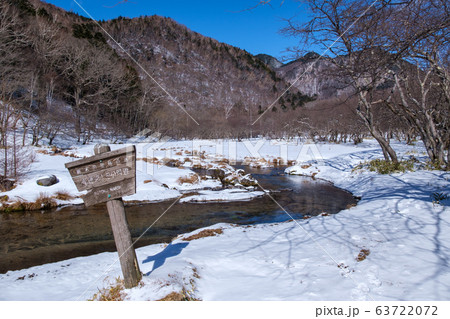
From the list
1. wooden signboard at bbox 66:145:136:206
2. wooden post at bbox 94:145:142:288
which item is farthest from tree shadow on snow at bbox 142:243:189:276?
wooden signboard at bbox 66:145:136:206

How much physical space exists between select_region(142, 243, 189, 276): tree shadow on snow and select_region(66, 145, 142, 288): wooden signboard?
1181mm

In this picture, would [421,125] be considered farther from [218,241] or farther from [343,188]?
[218,241]

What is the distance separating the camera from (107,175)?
3100 millimetres

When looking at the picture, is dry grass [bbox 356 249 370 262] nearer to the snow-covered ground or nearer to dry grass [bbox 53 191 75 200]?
the snow-covered ground

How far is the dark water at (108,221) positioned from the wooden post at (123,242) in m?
4.05

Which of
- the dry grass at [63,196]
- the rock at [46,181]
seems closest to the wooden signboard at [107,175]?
the dry grass at [63,196]

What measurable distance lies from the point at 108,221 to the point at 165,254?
5448mm

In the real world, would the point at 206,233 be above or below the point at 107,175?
below

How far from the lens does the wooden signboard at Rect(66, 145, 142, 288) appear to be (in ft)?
9.95

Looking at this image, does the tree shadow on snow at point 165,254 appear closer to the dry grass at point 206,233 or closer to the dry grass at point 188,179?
the dry grass at point 206,233

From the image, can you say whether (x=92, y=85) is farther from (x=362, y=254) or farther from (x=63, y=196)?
(x=362, y=254)

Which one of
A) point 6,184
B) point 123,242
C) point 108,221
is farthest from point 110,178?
point 6,184

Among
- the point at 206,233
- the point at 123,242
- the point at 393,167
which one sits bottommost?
the point at 206,233

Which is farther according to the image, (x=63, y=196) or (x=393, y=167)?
(x=393, y=167)
